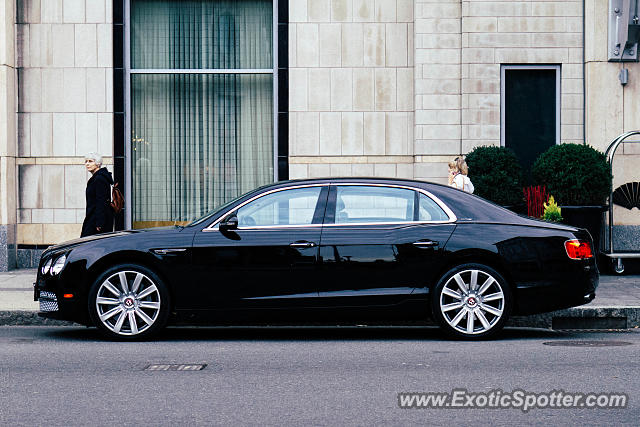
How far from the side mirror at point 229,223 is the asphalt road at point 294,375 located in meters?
1.09

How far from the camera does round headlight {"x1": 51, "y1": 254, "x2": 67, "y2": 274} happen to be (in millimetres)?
9227

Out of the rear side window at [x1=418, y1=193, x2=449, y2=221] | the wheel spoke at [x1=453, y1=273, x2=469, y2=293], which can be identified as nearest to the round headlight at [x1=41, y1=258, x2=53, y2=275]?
the rear side window at [x1=418, y1=193, x2=449, y2=221]

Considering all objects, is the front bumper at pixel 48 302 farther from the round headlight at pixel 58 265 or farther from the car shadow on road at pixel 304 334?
the car shadow on road at pixel 304 334

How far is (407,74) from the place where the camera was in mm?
15539

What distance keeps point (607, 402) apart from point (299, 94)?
32.4ft

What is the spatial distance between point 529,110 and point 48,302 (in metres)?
8.78

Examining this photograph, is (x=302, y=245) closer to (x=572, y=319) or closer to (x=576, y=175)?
(x=572, y=319)

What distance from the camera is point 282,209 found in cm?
929

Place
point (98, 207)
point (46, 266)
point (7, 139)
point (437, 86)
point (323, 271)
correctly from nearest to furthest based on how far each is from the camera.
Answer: point (323, 271), point (46, 266), point (98, 207), point (7, 139), point (437, 86)

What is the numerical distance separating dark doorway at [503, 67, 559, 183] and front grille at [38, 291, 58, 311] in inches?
328

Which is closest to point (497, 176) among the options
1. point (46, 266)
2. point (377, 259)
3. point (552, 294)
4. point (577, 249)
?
point (577, 249)

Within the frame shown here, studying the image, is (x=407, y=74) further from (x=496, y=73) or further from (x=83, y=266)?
(x=83, y=266)

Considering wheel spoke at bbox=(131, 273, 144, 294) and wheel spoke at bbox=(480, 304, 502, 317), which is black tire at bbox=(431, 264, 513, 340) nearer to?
wheel spoke at bbox=(480, 304, 502, 317)

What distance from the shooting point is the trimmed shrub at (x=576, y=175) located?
1389cm
